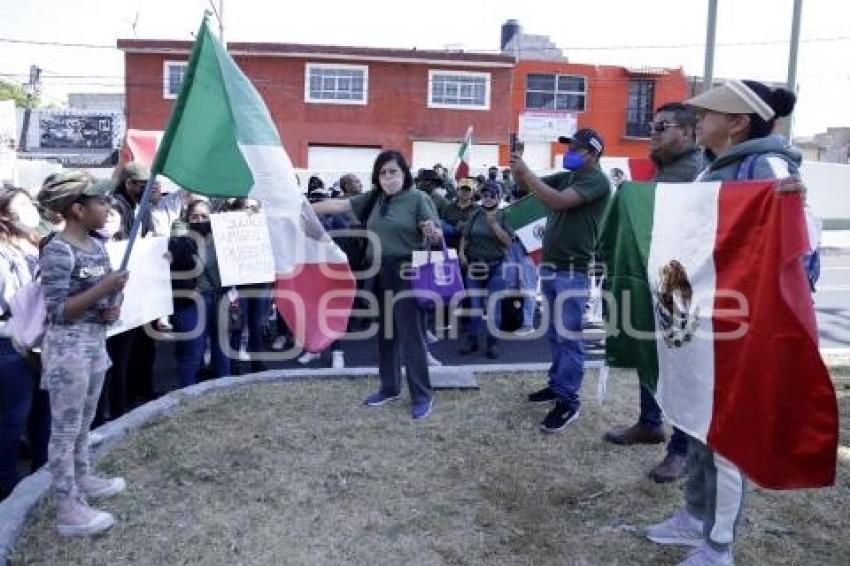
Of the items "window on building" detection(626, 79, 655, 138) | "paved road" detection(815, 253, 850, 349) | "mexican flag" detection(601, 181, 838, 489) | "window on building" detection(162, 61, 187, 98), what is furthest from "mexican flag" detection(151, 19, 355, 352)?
"window on building" detection(626, 79, 655, 138)

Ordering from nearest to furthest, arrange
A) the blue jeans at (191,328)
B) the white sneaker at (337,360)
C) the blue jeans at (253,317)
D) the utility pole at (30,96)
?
the blue jeans at (191,328) < the blue jeans at (253,317) < the white sneaker at (337,360) < the utility pole at (30,96)

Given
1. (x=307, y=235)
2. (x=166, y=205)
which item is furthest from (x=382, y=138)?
(x=307, y=235)

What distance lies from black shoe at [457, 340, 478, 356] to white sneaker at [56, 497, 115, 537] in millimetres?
5150

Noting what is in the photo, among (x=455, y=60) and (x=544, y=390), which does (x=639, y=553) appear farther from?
(x=455, y=60)

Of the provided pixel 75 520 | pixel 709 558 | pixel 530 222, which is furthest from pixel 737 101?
pixel 530 222

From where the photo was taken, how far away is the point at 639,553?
3574 mm

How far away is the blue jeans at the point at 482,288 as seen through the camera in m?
8.67

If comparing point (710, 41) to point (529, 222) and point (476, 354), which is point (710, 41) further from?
point (476, 354)

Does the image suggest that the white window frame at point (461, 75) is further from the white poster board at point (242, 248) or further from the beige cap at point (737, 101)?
the beige cap at point (737, 101)

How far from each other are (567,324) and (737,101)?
220 centimetres

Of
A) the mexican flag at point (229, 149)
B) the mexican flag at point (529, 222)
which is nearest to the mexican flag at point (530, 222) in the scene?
the mexican flag at point (529, 222)

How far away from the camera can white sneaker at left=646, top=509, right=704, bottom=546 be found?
3613 millimetres

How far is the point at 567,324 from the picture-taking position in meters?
5.10

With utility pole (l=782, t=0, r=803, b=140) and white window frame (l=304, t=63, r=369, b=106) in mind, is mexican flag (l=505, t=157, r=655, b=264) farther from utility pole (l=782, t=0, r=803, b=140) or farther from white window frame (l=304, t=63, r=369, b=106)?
white window frame (l=304, t=63, r=369, b=106)
